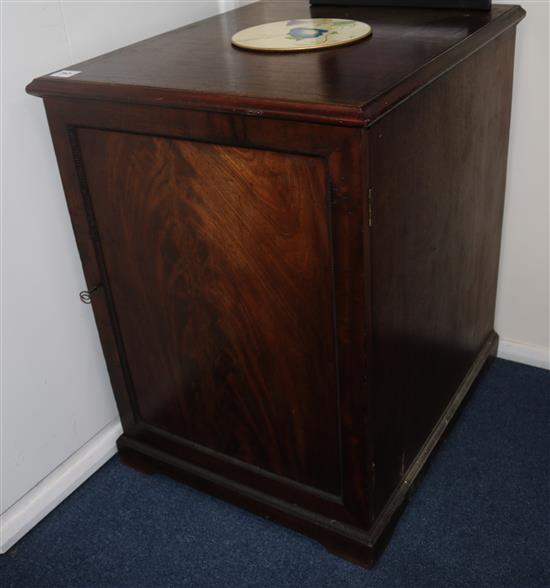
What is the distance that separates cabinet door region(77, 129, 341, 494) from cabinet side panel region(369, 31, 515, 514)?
9 centimetres

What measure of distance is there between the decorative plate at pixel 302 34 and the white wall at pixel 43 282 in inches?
10.6

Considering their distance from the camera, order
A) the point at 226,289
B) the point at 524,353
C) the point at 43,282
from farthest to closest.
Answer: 1. the point at 524,353
2. the point at 43,282
3. the point at 226,289

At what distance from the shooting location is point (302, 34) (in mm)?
1185

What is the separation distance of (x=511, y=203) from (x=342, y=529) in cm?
80

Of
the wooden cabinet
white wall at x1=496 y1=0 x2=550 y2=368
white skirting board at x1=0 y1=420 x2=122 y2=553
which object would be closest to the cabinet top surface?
the wooden cabinet

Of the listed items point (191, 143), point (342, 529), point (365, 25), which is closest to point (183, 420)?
point (342, 529)

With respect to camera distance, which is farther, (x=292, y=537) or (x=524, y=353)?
(x=524, y=353)

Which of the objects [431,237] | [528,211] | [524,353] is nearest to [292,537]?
[431,237]

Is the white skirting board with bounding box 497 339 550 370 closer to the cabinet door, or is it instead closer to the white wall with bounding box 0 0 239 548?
the cabinet door

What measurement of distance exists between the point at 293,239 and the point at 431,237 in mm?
277

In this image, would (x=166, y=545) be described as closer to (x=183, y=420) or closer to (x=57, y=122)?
(x=183, y=420)

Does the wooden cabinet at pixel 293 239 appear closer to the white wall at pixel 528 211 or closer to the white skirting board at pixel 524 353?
the white wall at pixel 528 211

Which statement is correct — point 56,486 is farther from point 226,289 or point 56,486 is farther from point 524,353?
point 524,353

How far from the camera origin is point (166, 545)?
1348 millimetres
